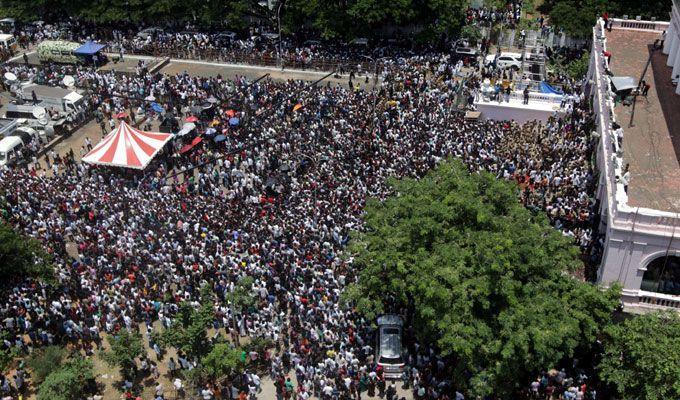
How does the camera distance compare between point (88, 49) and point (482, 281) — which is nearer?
point (482, 281)

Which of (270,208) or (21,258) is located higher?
(270,208)

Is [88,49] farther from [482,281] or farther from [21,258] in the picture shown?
[482,281]

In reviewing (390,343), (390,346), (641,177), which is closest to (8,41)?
(390,343)

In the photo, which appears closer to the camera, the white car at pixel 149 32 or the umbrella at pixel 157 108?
the umbrella at pixel 157 108

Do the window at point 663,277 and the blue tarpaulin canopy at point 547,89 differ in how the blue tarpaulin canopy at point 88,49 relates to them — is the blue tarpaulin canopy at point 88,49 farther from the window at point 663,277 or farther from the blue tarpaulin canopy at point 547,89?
the window at point 663,277

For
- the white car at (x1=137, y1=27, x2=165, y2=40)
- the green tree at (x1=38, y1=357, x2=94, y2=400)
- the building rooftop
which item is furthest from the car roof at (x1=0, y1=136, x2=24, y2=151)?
the building rooftop

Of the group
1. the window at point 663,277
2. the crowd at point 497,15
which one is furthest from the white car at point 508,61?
the window at point 663,277

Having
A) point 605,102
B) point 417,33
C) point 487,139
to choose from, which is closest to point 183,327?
point 487,139
